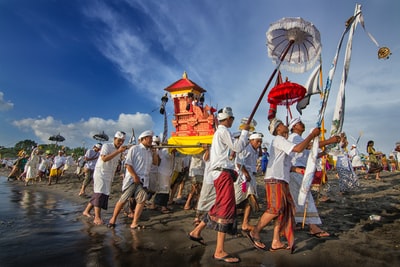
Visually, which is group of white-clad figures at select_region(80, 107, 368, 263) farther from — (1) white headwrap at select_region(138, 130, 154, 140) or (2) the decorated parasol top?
(2) the decorated parasol top

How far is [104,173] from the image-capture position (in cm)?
488

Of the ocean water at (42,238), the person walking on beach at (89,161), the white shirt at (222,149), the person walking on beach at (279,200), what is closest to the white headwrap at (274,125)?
the person walking on beach at (279,200)

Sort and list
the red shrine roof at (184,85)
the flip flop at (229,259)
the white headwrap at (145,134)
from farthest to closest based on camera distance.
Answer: the red shrine roof at (184,85) → the white headwrap at (145,134) → the flip flop at (229,259)

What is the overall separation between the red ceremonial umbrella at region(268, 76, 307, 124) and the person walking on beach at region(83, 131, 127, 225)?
3.52 meters

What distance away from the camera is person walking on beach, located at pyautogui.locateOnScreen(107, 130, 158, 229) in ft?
14.4

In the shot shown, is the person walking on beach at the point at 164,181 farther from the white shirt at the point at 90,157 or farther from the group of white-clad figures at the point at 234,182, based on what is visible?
the white shirt at the point at 90,157

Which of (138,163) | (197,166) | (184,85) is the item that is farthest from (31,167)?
(138,163)

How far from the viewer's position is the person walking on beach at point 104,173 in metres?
4.68

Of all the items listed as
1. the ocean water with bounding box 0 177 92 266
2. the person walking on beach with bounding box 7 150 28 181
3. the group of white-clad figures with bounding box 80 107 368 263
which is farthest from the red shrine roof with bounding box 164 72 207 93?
the person walking on beach with bounding box 7 150 28 181

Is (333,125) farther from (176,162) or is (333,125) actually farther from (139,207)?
(176,162)

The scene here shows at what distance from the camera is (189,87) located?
30.8ft

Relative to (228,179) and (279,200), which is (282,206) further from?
(228,179)

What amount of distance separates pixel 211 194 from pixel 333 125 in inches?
78.6

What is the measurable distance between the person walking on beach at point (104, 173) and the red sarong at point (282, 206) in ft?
9.02
